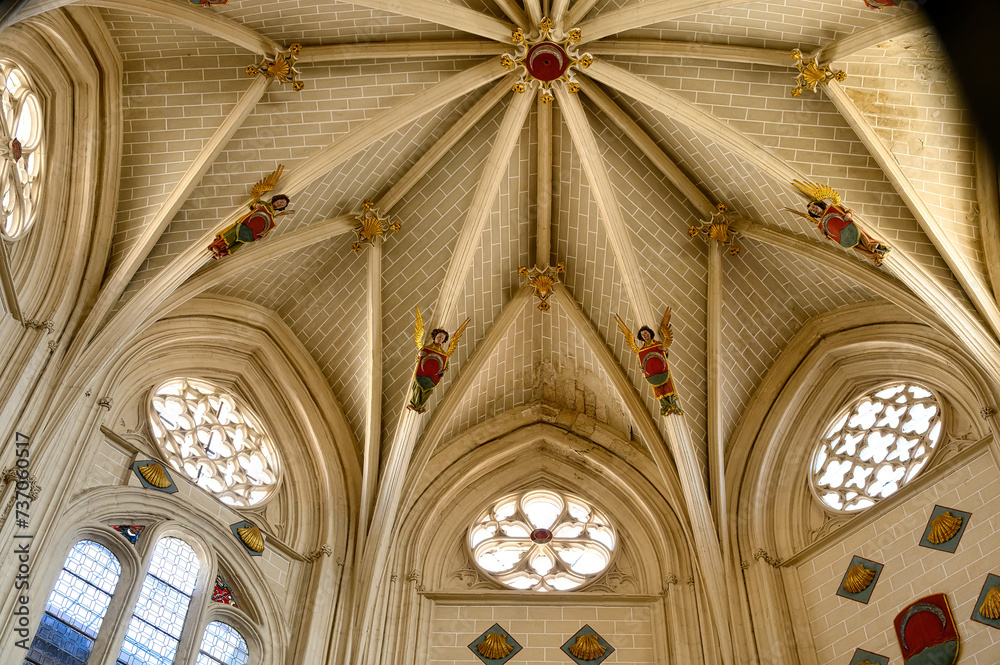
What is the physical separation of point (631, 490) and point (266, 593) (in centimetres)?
593

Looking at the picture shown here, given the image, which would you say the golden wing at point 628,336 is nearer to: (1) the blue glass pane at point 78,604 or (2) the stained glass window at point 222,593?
(2) the stained glass window at point 222,593

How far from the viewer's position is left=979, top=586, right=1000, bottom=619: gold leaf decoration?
1131cm

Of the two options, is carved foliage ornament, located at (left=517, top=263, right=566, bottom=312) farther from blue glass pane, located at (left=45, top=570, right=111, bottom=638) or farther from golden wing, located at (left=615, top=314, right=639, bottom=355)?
blue glass pane, located at (left=45, top=570, right=111, bottom=638)

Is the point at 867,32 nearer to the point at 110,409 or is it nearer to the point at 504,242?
the point at 504,242

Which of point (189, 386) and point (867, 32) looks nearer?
point (867, 32)

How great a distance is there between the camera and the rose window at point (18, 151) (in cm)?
1173

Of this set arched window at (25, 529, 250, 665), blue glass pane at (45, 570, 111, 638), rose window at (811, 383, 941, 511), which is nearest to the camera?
arched window at (25, 529, 250, 665)

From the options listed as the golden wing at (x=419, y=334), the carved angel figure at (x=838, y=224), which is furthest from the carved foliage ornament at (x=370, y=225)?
the carved angel figure at (x=838, y=224)

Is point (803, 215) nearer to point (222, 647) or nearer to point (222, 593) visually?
point (222, 593)

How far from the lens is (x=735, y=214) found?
610 inches

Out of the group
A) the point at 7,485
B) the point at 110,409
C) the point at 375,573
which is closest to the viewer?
the point at 7,485

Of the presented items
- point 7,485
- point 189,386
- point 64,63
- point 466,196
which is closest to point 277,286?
point 189,386

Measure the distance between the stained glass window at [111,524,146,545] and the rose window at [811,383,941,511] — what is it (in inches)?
364

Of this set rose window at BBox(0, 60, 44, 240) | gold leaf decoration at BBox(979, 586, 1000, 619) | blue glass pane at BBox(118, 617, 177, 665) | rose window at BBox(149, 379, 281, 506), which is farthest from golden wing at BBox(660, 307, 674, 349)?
rose window at BBox(0, 60, 44, 240)
